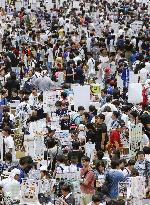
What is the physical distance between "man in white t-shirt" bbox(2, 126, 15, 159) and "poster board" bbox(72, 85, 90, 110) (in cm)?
273

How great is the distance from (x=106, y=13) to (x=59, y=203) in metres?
22.4

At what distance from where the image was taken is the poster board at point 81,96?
16062mm

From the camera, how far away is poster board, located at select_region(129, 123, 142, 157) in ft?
44.4

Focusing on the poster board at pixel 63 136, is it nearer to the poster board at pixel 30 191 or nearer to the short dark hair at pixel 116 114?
the short dark hair at pixel 116 114

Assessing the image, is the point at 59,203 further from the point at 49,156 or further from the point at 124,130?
the point at 124,130

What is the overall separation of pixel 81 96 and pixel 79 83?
13.7 ft

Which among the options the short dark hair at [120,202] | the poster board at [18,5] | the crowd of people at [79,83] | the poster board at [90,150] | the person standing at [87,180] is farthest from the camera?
the poster board at [18,5]

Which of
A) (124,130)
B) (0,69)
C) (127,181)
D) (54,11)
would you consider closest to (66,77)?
(0,69)

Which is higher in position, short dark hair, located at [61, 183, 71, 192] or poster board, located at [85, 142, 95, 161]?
poster board, located at [85, 142, 95, 161]

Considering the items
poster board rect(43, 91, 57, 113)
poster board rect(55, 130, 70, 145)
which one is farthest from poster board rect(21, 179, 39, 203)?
poster board rect(43, 91, 57, 113)

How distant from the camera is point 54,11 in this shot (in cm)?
3209

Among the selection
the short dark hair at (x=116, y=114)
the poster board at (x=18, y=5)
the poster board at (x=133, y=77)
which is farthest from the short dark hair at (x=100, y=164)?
the poster board at (x=18, y=5)

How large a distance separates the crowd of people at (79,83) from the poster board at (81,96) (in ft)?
0.72

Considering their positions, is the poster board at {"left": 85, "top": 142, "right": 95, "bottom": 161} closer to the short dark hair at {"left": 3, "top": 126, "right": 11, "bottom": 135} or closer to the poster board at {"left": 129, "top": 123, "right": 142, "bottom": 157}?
the poster board at {"left": 129, "top": 123, "right": 142, "bottom": 157}
